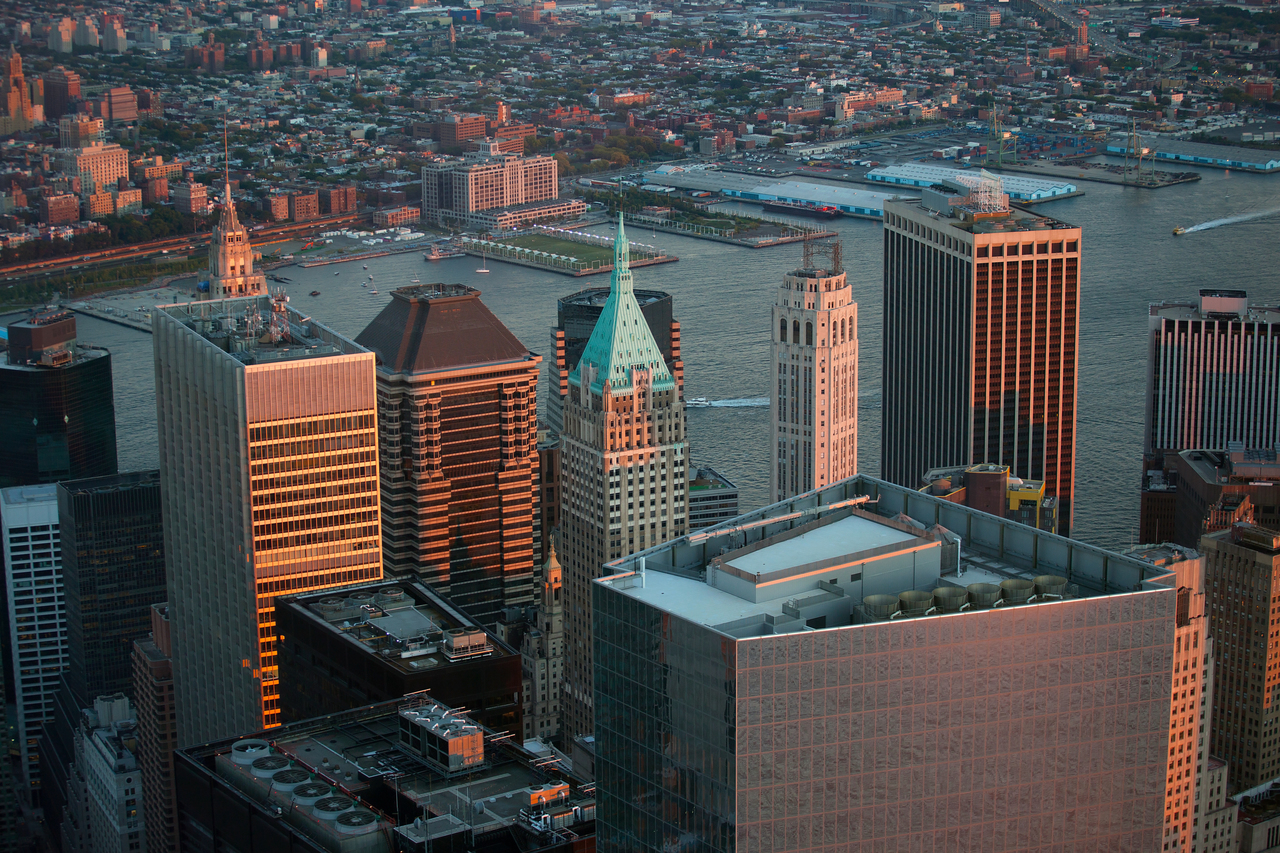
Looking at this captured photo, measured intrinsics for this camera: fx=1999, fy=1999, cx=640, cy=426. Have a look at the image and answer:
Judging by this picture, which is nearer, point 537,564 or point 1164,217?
point 537,564

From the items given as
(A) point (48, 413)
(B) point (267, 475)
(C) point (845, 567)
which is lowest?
(A) point (48, 413)

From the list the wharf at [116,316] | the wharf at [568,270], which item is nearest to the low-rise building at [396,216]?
the wharf at [568,270]

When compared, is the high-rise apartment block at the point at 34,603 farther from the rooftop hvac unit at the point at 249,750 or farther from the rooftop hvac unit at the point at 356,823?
the rooftop hvac unit at the point at 356,823

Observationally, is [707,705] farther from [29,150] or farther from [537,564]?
[29,150]

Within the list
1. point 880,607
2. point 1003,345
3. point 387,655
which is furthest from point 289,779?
point 1003,345

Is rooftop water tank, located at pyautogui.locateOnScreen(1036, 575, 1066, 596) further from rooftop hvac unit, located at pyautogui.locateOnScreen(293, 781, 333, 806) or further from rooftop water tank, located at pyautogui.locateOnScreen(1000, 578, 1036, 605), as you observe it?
rooftop hvac unit, located at pyautogui.locateOnScreen(293, 781, 333, 806)

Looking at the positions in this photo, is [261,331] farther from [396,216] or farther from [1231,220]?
[396,216]

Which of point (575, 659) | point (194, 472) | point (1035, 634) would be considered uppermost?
point (1035, 634)

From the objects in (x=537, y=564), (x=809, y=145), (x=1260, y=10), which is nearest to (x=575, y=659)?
(x=537, y=564)
